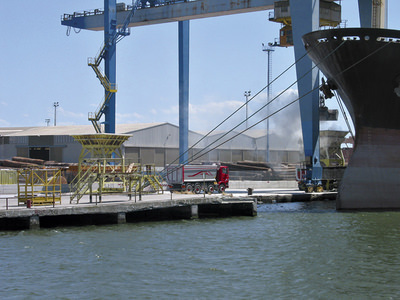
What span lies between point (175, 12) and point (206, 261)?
29.2 metres

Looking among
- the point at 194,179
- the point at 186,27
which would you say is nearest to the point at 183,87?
the point at 186,27

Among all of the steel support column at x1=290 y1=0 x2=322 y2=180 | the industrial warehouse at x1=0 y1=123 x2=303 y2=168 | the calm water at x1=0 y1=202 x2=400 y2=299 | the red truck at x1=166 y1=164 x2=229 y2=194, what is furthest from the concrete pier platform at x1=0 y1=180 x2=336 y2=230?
the industrial warehouse at x1=0 y1=123 x2=303 y2=168

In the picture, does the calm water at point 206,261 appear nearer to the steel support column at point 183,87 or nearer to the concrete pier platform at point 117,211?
the concrete pier platform at point 117,211

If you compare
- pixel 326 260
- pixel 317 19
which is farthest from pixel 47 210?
pixel 317 19

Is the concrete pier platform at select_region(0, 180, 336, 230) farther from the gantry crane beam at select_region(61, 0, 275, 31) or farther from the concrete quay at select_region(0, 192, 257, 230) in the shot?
the gantry crane beam at select_region(61, 0, 275, 31)

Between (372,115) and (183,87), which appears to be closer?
(372,115)

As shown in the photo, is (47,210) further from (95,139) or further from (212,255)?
(95,139)

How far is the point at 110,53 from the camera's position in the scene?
1620 inches

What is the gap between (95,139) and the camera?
3319cm

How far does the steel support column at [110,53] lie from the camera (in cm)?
4088

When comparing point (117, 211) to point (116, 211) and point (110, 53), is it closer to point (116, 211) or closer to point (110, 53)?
point (116, 211)

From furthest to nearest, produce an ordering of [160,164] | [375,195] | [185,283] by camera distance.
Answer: [160,164], [375,195], [185,283]

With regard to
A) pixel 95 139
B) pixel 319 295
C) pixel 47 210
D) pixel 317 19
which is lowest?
pixel 319 295

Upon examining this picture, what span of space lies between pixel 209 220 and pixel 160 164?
33.4 metres
